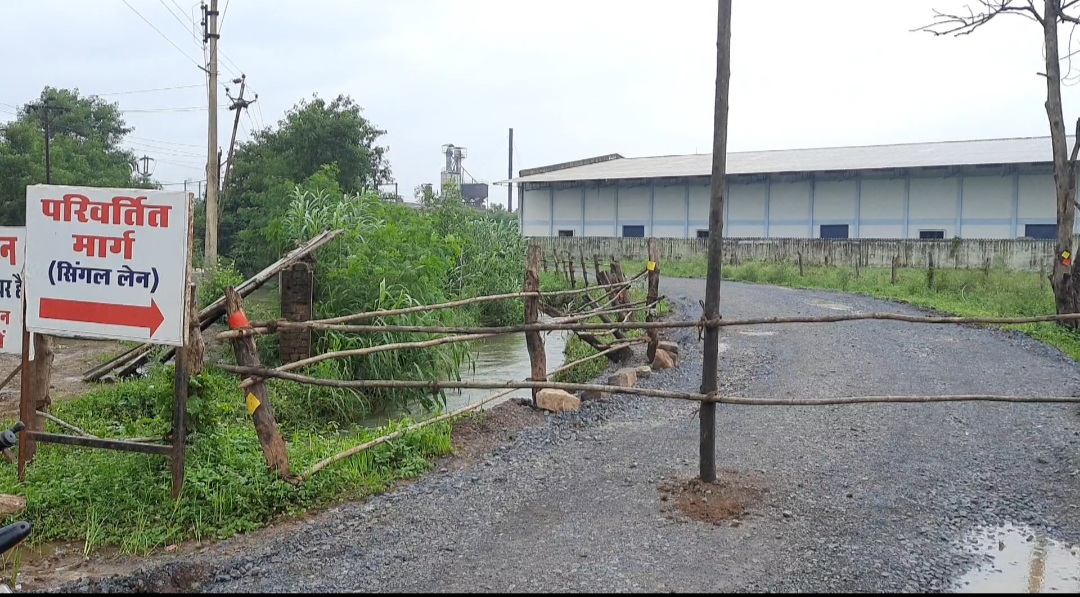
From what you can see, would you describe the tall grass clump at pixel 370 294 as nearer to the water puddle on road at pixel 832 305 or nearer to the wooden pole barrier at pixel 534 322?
the wooden pole barrier at pixel 534 322

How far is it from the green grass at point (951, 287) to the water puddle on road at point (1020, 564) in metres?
6.82

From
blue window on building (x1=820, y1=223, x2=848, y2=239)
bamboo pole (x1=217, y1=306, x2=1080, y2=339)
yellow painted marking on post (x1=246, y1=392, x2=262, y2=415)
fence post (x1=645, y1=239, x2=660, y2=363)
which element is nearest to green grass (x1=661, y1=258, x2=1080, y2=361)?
fence post (x1=645, y1=239, x2=660, y2=363)

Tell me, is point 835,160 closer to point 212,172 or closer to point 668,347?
point 212,172

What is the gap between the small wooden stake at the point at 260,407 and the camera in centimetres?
484

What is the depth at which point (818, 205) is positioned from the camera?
31.1m

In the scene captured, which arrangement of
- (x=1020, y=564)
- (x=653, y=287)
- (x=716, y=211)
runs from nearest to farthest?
(x=1020, y=564), (x=716, y=211), (x=653, y=287)

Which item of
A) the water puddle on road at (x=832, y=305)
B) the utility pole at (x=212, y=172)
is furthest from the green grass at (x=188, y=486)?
the utility pole at (x=212, y=172)

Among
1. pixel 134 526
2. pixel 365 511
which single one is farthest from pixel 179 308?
pixel 365 511

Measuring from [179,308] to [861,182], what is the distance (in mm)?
29045

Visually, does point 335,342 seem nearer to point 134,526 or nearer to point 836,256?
point 134,526

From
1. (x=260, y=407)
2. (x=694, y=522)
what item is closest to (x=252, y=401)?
(x=260, y=407)

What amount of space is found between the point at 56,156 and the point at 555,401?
77.8 ft

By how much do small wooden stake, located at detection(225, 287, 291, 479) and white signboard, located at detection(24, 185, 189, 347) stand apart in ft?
1.13

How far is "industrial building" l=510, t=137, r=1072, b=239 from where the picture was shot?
27.7m
